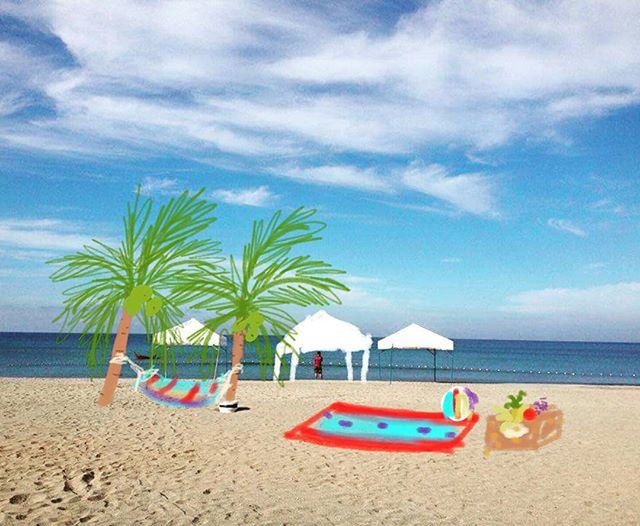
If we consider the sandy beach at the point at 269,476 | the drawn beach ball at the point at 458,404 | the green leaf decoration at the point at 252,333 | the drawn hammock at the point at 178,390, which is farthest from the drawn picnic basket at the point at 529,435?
the drawn hammock at the point at 178,390

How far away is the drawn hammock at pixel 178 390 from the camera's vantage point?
9219 mm

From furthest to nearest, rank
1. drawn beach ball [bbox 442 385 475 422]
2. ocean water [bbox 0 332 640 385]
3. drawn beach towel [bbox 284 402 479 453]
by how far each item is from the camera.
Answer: ocean water [bbox 0 332 640 385], drawn beach ball [bbox 442 385 475 422], drawn beach towel [bbox 284 402 479 453]

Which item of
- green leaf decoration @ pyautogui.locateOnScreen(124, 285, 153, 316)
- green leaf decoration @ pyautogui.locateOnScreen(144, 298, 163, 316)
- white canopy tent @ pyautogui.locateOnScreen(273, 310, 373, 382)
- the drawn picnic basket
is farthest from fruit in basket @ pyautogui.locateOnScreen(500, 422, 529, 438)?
white canopy tent @ pyautogui.locateOnScreen(273, 310, 373, 382)

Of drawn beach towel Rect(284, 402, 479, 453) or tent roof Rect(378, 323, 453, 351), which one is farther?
tent roof Rect(378, 323, 453, 351)

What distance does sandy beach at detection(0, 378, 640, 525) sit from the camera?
24.2 ft

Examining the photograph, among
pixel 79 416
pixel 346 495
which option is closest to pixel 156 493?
pixel 346 495

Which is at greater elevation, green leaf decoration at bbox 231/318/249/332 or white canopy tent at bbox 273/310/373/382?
white canopy tent at bbox 273/310/373/382

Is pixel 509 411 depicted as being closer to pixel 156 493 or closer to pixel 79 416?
pixel 156 493

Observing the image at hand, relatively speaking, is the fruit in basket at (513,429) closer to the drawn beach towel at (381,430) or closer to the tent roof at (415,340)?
the drawn beach towel at (381,430)

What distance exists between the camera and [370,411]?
10961 mm

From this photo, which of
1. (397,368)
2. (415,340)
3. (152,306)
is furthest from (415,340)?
(397,368)

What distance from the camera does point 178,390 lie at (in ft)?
30.6

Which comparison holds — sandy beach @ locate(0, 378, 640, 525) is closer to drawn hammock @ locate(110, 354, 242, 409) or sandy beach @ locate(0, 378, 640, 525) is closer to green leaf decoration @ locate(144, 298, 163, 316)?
drawn hammock @ locate(110, 354, 242, 409)

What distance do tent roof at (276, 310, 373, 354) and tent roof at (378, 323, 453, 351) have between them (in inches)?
48.3
